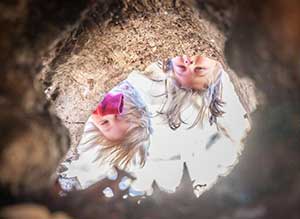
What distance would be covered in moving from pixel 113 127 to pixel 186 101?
0.46 m

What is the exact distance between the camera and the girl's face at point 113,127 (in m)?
2.72

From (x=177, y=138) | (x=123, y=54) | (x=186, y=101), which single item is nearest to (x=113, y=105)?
(x=186, y=101)

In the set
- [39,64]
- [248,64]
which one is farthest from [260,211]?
[39,64]

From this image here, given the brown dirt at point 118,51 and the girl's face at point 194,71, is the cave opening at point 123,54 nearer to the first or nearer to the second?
the brown dirt at point 118,51

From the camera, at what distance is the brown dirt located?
1.38 meters

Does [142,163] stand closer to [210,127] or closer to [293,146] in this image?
[210,127]

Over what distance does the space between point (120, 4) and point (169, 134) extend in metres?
1.81

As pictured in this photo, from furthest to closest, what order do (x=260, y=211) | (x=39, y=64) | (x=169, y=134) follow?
(x=169, y=134) → (x=39, y=64) → (x=260, y=211)

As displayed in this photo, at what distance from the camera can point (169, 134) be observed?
3.02 m

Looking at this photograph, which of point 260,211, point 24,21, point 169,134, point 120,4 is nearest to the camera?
point 260,211

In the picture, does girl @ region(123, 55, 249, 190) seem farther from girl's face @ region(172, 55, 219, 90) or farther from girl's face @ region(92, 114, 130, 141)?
girl's face @ region(92, 114, 130, 141)

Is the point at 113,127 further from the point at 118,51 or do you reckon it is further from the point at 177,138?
the point at 118,51

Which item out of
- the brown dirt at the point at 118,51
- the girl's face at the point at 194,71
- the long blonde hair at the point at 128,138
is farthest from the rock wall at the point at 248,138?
the long blonde hair at the point at 128,138

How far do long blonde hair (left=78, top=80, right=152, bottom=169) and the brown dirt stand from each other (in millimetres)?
703
